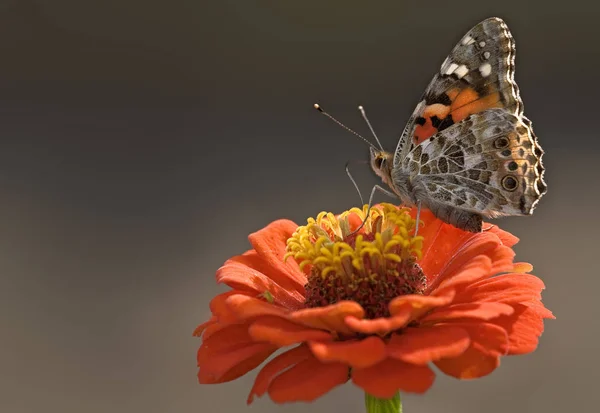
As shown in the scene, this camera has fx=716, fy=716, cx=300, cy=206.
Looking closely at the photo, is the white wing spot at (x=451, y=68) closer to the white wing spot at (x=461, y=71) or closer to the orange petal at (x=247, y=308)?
the white wing spot at (x=461, y=71)

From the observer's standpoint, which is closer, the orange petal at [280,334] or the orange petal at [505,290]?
the orange petal at [280,334]

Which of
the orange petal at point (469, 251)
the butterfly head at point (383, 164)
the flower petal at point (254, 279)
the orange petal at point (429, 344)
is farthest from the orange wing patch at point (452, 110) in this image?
the orange petal at point (429, 344)

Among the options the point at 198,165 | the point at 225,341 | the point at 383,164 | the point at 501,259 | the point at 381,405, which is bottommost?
the point at 381,405

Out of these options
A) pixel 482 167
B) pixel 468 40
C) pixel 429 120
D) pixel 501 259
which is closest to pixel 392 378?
pixel 501 259

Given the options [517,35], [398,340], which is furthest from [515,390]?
[517,35]

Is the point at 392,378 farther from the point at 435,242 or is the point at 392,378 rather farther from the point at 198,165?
the point at 198,165

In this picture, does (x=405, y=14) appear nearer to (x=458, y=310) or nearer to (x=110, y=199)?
(x=110, y=199)

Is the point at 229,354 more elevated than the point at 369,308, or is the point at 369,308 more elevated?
the point at 369,308
